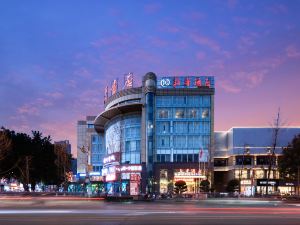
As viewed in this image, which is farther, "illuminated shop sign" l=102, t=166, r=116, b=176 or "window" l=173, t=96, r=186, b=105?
"illuminated shop sign" l=102, t=166, r=116, b=176

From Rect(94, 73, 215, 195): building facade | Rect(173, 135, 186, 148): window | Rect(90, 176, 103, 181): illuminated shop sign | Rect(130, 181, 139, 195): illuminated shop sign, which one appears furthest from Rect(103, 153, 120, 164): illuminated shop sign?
Rect(130, 181, 139, 195): illuminated shop sign

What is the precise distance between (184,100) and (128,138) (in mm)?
19162

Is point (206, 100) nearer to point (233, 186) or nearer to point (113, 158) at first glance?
point (233, 186)

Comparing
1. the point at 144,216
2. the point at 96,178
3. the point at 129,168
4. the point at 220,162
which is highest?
the point at 220,162

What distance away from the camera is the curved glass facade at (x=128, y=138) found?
13375 centimetres

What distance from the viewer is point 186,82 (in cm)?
12650

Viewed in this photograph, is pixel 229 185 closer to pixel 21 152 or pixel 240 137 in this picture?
pixel 240 137

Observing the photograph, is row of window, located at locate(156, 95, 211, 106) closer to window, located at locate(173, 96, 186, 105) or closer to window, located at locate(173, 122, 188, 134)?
window, located at locate(173, 96, 186, 105)

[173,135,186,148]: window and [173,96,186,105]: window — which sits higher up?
[173,96,186,105]: window

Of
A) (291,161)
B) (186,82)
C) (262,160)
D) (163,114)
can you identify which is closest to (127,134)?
(163,114)

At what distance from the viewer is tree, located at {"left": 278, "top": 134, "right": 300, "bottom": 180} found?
90.6m

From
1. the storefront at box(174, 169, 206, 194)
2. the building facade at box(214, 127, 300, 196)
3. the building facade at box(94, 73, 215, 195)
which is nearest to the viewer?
the storefront at box(174, 169, 206, 194)

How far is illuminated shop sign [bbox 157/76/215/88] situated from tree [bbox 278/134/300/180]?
1437 inches

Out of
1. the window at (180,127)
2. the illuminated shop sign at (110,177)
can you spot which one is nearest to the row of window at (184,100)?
the window at (180,127)
